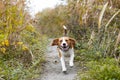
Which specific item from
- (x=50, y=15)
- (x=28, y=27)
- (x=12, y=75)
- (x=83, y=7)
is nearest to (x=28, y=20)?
(x=28, y=27)

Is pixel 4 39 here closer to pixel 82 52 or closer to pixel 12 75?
pixel 12 75

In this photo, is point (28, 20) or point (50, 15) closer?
point (28, 20)

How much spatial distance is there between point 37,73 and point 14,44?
1.18m

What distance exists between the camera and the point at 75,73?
22.6 ft

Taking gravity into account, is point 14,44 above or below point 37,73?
above

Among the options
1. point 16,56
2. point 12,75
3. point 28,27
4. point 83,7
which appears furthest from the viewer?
point 16,56

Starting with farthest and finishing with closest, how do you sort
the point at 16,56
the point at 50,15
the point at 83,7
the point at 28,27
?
the point at 50,15
the point at 16,56
the point at 28,27
the point at 83,7

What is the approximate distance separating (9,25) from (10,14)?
0.80ft

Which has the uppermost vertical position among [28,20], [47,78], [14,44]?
[28,20]

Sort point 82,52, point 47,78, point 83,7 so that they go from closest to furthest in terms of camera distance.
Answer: point 83,7, point 47,78, point 82,52

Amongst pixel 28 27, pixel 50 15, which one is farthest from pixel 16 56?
pixel 50 15

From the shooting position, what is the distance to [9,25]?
695 cm

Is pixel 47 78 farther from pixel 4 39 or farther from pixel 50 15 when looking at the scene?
pixel 50 15

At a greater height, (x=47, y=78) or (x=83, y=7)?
(x=83, y=7)
